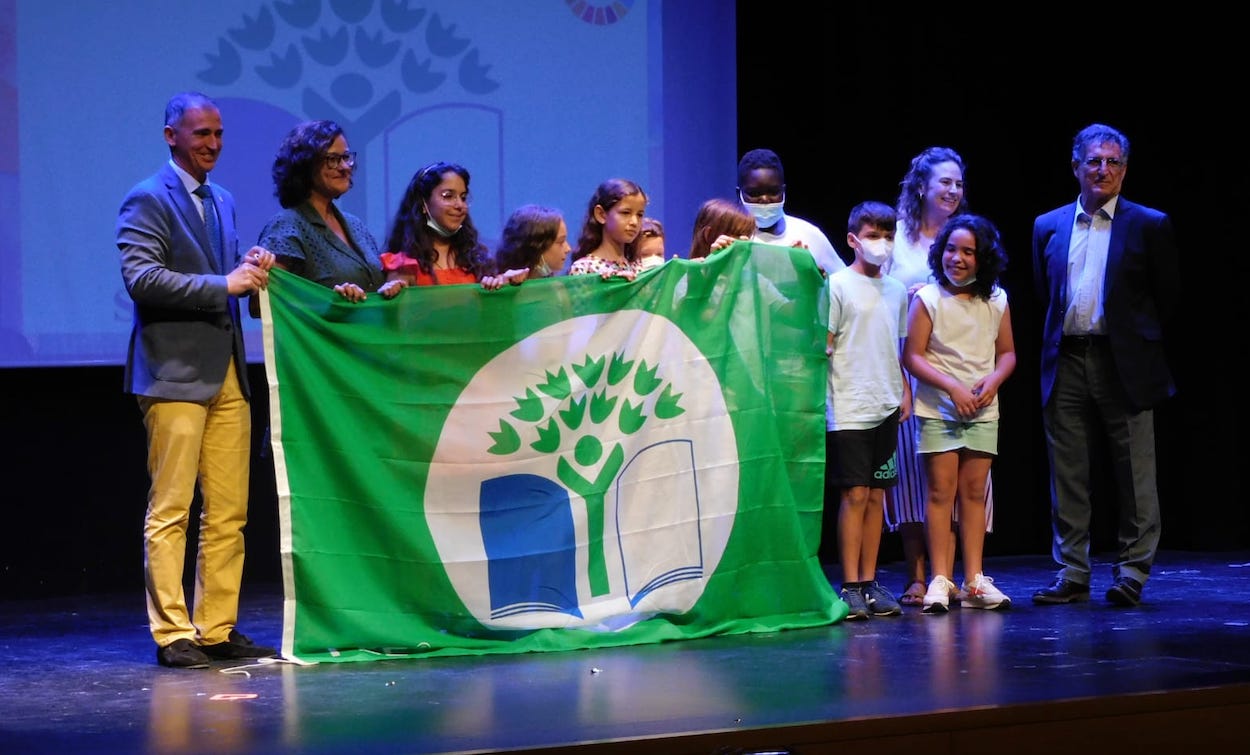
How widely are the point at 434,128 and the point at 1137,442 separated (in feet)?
9.19

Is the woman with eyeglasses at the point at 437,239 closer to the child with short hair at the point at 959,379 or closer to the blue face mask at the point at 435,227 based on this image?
the blue face mask at the point at 435,227

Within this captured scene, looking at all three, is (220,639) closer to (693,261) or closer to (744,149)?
(693,261)

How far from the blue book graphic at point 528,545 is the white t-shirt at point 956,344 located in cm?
140

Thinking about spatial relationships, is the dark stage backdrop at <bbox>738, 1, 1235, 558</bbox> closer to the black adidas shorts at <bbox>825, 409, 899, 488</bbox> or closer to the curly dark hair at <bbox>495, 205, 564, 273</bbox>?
the black adidas shorts at <bbox>825, 409, 899, 488</bbox>

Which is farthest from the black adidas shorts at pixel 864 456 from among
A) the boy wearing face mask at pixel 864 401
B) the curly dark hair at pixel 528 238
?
the curly dark hair at pixel 528 238

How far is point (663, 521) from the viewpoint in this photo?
4492mm

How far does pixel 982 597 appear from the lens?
16.5 ft

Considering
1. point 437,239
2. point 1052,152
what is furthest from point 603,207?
point 1052,152

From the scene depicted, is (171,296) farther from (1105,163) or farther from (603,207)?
(1105,163)

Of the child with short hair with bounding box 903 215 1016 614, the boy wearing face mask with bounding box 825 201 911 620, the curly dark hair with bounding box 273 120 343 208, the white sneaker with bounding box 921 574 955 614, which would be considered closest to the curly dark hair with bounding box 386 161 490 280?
the curly dark hair with bounding box 273 120 343 208

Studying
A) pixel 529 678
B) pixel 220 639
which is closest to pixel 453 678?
pixel 529 678

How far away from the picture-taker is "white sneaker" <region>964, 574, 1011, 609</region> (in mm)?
5035

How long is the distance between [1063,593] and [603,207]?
206cm

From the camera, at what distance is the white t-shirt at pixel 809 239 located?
509cm
